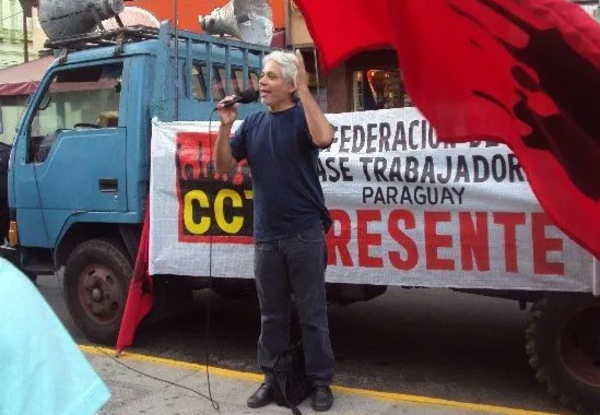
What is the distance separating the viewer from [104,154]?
5562mm

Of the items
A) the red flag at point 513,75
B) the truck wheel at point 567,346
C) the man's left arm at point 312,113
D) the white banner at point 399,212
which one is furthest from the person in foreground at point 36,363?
the truck wheel at point 567,346

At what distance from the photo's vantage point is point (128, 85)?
5.52 metres

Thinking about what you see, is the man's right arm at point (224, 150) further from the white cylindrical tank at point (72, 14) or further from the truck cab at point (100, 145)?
the white cylindrical tank at point (72, 14)

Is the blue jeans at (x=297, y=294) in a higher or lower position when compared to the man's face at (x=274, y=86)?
lower

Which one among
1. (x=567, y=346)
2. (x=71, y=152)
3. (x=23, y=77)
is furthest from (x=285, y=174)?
(x=23, y=77)

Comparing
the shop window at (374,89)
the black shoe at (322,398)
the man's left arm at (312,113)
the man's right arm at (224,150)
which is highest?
the shop window at (374,89)

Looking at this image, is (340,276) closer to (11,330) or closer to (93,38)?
(93,38)

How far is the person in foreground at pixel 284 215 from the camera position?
13.6 feet

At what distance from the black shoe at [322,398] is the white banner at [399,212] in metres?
0.75

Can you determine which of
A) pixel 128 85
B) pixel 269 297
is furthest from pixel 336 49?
pixel 128 85

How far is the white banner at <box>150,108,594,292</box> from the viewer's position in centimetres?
429

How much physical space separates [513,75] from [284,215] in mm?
1664

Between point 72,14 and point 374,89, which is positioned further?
point 374,89

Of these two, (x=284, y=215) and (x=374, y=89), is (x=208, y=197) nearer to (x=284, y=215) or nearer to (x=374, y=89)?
(x=284, y=215)
